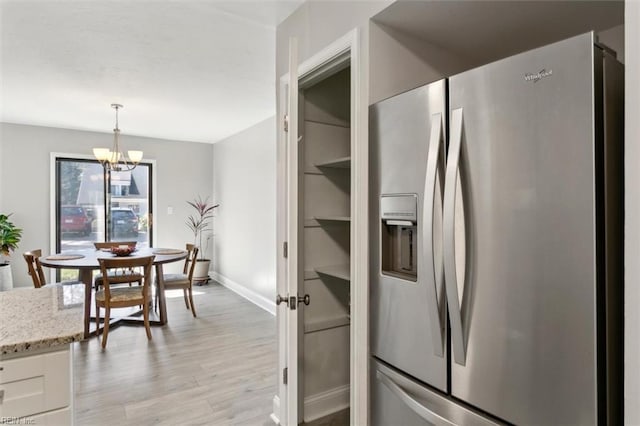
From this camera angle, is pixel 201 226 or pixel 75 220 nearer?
pixel 75 220

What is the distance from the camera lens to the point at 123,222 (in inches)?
238

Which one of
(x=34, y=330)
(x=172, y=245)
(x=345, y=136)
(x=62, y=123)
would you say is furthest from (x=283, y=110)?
(x=172, y=245)

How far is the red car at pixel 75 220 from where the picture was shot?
18.2ft

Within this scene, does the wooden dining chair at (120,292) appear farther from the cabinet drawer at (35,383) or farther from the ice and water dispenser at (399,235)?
the ice and water dispenser at (399,235)

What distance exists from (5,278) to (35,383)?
15.6ft

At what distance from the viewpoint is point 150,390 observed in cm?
270

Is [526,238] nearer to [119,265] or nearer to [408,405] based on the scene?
[408,405]

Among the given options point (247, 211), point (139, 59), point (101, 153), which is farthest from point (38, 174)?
point (139, 59)

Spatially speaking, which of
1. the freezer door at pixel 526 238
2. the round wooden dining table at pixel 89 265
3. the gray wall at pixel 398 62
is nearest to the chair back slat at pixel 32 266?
the round wooden dining table at pixel 89 265

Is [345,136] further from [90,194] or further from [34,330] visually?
[90,194]

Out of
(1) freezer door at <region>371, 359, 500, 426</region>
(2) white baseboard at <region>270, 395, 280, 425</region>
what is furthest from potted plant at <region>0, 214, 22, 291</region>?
(1) freezer door at <region>371, 359, 500, 426</region>

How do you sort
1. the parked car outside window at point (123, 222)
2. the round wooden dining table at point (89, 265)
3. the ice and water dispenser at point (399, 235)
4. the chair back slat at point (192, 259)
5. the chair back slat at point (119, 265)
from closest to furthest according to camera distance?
the ice and water dispenser at point (399, 235), the chair back slat at point (119, 265), the round wooden dining table at point (89, 265), the chair back slat at point (192, 259), the parked car outside window at point (123, 222)

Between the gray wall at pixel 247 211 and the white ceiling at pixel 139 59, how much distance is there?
0.55 m

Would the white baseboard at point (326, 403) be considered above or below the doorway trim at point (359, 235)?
below
